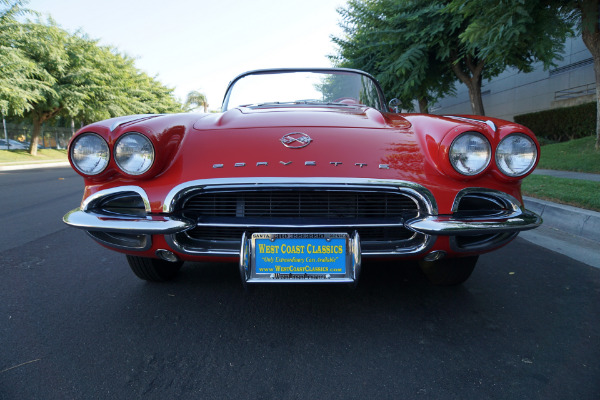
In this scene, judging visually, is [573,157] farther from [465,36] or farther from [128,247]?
[128,247]

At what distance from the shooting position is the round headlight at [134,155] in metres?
1.72

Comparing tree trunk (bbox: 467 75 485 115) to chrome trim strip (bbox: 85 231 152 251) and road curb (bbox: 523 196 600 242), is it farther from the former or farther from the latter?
chrome trim strip (bbox: 85 231 152 251)

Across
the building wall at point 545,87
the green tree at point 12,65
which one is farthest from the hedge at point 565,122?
the green tree at point 12,65

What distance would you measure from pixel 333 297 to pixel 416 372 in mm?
698

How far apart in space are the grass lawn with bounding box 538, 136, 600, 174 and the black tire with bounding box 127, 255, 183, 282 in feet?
24.3

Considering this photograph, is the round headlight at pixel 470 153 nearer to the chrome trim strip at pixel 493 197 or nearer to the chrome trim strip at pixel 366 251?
the chrome trim strip at pixel 493 197

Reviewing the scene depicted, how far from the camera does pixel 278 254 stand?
160cm

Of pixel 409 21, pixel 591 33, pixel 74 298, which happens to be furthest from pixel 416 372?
pixel 409 21

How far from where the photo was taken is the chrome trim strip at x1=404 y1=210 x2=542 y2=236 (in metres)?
1.60

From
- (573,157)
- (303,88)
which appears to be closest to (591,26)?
(573,157)

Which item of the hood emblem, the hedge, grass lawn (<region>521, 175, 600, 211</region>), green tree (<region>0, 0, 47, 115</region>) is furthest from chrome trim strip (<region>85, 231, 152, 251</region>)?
green tree (<region>0, 0, 47, 115</region>)

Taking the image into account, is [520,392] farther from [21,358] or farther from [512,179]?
[21,358]

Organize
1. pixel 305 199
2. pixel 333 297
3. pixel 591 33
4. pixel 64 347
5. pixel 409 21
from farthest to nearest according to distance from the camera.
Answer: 1. pixel 409 21
2. pixel 591 33
3. pixel 333 297
4. pixel 305 199
5. pixel 64 347

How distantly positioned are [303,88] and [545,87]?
16.9 m
